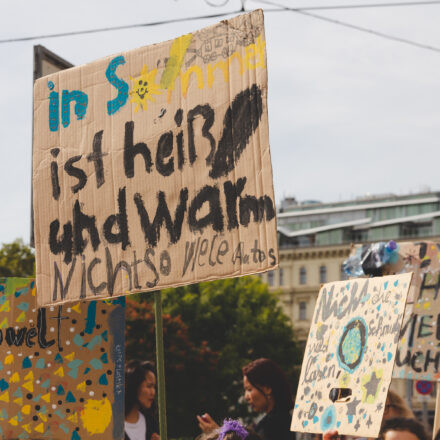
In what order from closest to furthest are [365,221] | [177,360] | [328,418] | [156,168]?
[156,168] < [328,418] < [177,360] < [365,221]

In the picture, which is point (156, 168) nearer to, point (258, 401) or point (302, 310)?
point (258, 401)

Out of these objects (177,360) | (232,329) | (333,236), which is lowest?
(177,360)

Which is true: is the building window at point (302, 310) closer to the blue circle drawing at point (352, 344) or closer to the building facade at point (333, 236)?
the building facade at point (333, 236)

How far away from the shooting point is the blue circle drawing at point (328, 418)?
6.02 meters

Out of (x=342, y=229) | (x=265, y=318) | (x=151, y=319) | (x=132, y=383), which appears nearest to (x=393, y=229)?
(x=342, y=229)

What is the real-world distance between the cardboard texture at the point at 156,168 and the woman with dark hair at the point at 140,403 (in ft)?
6.35

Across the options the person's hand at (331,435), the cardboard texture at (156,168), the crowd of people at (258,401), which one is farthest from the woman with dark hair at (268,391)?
the cardboard texture at (156,168)

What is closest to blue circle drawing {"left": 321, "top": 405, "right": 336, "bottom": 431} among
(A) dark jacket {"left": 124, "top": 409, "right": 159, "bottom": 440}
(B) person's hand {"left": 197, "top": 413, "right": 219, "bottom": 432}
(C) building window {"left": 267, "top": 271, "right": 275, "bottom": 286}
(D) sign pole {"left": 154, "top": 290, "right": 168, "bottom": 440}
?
(B) person's hand {"left": 197, "top": 413, "right": 219, "bottom": 432}

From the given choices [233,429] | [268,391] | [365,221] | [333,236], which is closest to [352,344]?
[268,391]

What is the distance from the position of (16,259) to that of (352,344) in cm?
3692

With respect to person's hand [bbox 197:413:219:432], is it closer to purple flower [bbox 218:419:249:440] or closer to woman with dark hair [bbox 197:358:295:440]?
purple flower [bbox 218:419:249:440]

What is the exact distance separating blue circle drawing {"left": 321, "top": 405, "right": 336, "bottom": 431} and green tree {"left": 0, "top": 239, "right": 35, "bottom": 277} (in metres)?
35.8

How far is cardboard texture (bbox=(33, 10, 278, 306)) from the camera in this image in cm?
453

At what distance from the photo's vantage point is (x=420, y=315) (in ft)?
28.2
